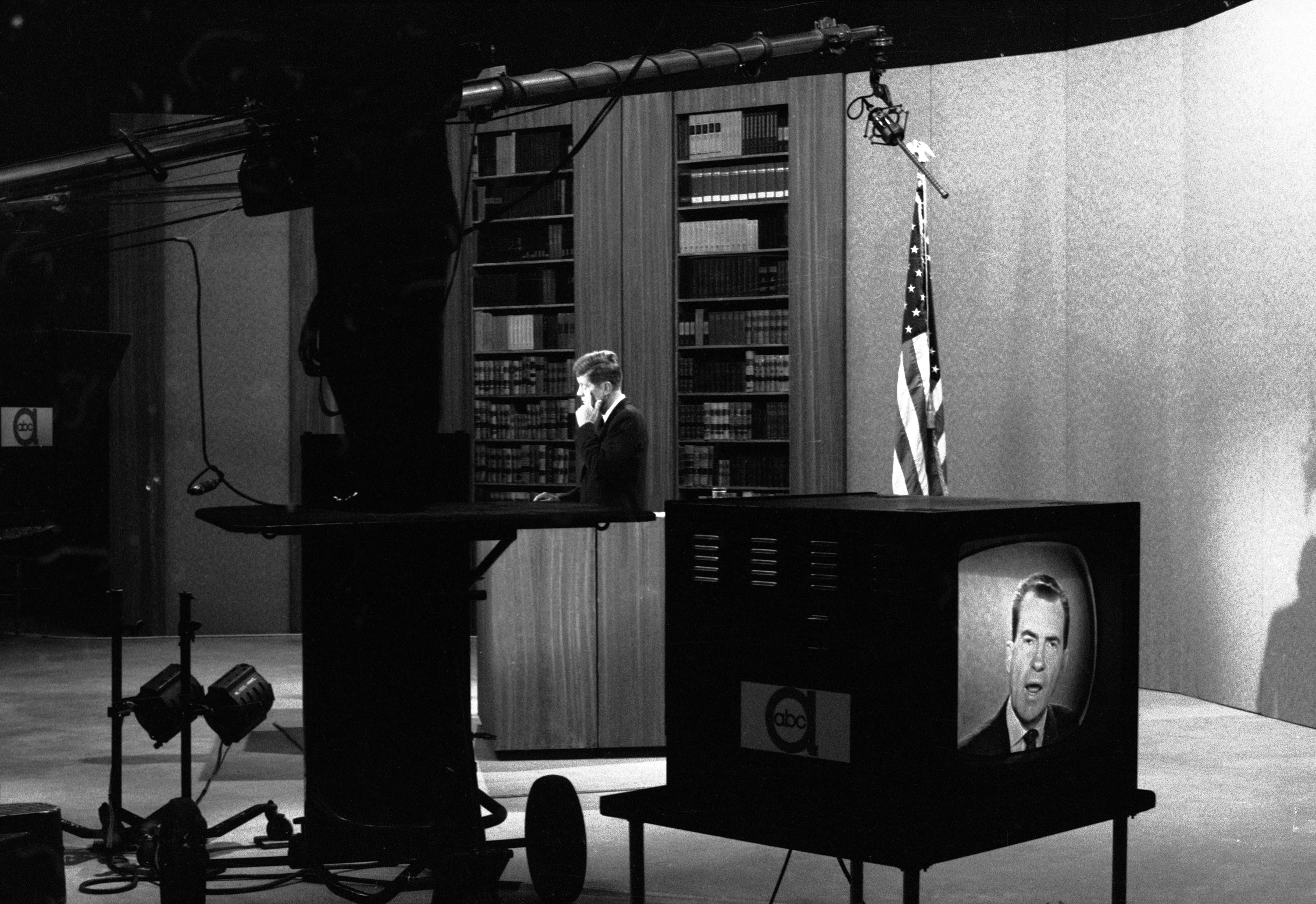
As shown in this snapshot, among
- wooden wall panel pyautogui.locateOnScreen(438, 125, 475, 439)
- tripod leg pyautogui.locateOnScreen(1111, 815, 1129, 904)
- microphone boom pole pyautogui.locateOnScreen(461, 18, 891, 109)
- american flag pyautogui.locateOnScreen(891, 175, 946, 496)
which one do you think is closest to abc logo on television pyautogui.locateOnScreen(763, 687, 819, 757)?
tripod leg pyautogui.locateOnScreen(1111, 815, 1129, 904)

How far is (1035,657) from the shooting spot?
2125mm

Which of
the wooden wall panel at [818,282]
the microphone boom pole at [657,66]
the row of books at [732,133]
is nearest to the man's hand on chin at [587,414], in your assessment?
the microphone boom pole at [657,66]

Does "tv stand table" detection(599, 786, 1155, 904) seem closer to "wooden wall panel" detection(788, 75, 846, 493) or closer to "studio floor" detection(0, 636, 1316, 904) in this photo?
"studio floor" detection(0, 636, 1316, 904)

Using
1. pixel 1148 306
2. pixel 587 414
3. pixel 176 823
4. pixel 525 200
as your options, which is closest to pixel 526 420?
pixel 525 200

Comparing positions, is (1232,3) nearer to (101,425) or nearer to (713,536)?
(713,536)

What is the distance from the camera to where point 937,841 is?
6.38 ft

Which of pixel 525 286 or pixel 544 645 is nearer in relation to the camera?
pixel 544 645

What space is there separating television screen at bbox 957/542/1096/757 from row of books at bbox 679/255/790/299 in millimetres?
5778

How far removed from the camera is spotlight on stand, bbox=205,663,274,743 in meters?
3.69

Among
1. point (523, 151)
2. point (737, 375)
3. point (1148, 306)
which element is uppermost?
point (523, 151)

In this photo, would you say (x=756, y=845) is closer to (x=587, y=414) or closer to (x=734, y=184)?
(x=587, y=414)

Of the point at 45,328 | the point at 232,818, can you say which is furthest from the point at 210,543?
the point at 232,818

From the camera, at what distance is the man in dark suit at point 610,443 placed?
539cm

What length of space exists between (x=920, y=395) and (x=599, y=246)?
91.0 inches
